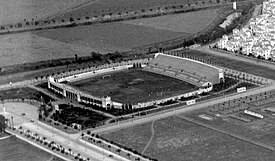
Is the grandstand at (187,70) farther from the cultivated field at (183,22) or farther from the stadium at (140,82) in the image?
the cultivated field at (183,22)

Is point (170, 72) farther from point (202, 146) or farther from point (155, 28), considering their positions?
point (155, 28)

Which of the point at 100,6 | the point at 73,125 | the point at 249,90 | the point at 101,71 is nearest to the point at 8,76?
the point at 101,71

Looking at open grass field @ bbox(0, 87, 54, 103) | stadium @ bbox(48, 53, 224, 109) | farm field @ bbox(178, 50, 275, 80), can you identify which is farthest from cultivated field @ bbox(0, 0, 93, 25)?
open grass field @ bbox(0, 87, 54, 103)

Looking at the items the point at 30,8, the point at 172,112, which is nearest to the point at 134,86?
the point at 172,112

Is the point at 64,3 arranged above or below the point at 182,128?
above

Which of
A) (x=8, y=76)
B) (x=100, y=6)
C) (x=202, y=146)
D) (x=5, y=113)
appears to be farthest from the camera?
(x=100, y=6)

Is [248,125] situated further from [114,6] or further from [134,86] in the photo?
[114,6]
